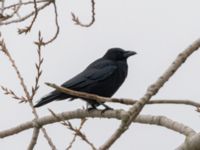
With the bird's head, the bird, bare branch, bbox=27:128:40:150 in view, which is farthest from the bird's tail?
bare branch, bbox=27:128:40:150

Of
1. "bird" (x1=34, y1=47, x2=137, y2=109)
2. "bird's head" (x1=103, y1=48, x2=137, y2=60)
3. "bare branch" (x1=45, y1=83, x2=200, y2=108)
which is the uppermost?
"bare branch" (x1=45, y1=83, x2=200, y2=108)

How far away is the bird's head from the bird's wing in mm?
201

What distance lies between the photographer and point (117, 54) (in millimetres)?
8648

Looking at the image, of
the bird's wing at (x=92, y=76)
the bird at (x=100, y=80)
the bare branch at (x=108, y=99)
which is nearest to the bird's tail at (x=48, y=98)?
the bird at (x=100, y=80)

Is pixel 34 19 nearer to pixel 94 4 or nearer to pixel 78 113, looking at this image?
pixel 94 4

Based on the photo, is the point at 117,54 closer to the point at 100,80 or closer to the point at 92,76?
the point at 92,76

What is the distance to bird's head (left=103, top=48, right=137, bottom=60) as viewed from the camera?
8.51 meters

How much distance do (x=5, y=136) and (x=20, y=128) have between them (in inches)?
7.5

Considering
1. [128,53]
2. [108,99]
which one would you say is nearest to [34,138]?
[108,99]

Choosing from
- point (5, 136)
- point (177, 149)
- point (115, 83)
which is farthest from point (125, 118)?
point (115, 83)

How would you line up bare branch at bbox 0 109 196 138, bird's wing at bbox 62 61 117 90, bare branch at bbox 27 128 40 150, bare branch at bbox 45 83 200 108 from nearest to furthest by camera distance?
bare branch at bbox 45 83 200 108, bare branch at bbox 0 109 196 138, bare branch at bbox 27 128 40 150, bird's wing at bbox 62 61 117 90

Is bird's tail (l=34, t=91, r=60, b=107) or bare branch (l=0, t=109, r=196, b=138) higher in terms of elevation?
bare branch (l=0, t=109, r=196, b=138)

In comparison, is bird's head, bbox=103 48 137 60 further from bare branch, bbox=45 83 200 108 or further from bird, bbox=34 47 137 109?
bare branch, bbox=45 83 200 108

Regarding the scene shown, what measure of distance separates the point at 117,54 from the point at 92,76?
64cm
